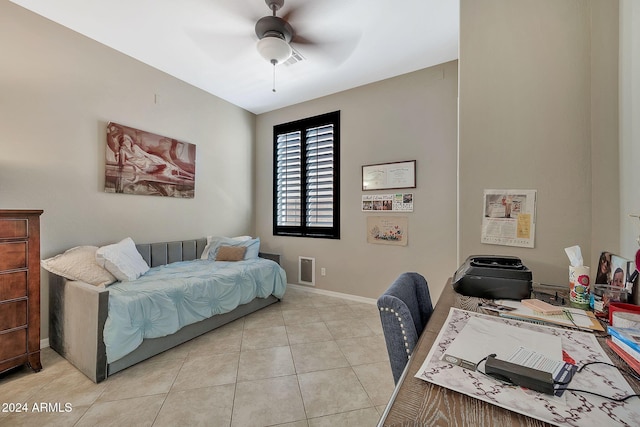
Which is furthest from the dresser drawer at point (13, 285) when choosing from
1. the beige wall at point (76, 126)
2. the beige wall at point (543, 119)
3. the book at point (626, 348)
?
the book at point (626, 348)

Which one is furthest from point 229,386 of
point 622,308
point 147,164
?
point 147,164

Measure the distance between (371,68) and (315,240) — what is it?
95.4 inches

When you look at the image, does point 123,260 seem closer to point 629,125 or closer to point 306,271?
point 306,271

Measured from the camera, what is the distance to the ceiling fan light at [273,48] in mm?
2197

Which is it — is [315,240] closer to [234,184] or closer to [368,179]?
[368,179]

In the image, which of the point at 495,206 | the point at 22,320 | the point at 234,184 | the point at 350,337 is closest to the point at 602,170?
the point at 495,206

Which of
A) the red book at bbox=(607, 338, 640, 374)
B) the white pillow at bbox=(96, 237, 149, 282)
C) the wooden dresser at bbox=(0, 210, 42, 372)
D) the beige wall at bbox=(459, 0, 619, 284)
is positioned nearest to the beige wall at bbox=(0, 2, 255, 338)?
the white pillow at bbox=(96, 237, 149, 282)

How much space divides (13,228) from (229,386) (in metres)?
1.88

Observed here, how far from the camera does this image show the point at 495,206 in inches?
62.2

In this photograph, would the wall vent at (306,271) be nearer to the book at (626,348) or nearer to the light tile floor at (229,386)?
the light tile floor at (229,386)

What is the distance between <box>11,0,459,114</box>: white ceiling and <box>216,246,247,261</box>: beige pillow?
7.32 feet

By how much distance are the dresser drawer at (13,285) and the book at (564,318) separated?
9.83 feet

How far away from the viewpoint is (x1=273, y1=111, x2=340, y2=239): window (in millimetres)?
3771

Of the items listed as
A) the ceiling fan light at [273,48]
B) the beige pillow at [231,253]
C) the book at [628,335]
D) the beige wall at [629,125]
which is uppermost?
the ceiling fan light at [273,48]
